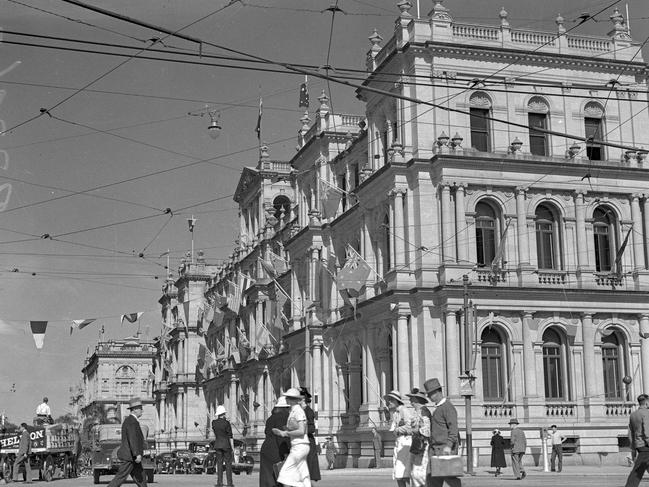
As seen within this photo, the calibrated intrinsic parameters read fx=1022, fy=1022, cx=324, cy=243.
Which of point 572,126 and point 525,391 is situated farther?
point 572,126

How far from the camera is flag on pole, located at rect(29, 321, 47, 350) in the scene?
1572 inches

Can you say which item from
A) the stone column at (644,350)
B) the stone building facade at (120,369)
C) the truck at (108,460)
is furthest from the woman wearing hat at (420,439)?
the stone building facade at (120,369)

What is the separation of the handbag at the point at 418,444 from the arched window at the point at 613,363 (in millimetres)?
29216

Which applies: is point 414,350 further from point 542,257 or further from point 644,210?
point 644,210

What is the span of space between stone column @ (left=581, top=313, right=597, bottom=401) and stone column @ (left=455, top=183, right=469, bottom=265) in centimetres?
557

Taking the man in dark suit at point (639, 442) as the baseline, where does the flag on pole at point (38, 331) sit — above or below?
above

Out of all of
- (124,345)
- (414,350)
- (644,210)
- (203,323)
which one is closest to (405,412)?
(414,350)

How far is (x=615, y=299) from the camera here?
42.3 m

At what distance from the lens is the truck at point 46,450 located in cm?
3100

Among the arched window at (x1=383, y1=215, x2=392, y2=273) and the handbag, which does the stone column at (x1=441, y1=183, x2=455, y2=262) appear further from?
the handbag

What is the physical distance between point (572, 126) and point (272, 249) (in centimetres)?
2740

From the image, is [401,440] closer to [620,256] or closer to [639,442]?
[639,442]

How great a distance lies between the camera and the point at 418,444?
48.2 ft

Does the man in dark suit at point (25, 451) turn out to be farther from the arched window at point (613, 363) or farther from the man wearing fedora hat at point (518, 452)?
the arched window at point (613, 363)
